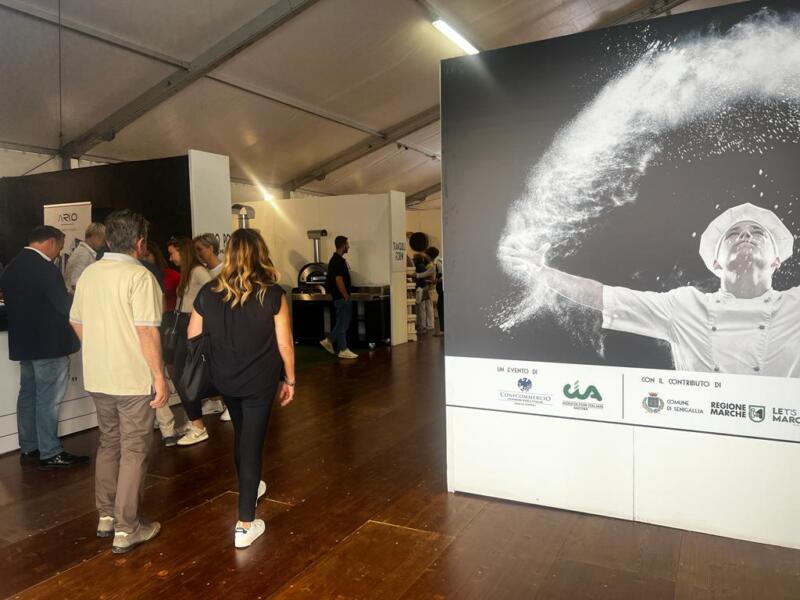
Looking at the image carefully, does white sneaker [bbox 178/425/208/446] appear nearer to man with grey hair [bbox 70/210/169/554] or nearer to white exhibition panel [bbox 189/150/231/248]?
man with grey hair [bbox 70/210/169/554]

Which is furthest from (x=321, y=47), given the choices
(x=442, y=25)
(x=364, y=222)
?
(x=364, y=222)

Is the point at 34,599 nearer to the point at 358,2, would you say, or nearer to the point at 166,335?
the point at 166,335

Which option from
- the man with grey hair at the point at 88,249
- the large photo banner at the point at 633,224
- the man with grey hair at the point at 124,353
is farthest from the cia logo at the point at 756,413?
the man with grey hair at the point at 88,249

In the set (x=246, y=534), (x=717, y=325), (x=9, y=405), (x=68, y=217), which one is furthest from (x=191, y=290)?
(x=717, y=325)

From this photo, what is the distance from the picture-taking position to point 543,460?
3039 millimetres

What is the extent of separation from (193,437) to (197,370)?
71.4 inches

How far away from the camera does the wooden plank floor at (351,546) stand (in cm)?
234

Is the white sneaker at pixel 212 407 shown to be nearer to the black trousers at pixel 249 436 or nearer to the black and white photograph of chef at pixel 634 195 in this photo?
the black trousers at pixel 249 436

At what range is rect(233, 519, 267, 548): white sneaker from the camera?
2.69 metres

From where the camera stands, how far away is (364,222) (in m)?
9.06

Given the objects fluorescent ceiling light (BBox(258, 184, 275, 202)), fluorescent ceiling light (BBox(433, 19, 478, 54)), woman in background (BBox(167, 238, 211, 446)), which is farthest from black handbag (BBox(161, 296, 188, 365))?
fluorescent ceiling light (BBox(258, 184, 275, 202))

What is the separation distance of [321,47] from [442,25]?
161cm

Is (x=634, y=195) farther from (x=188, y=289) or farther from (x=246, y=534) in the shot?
(x=188, y=289)

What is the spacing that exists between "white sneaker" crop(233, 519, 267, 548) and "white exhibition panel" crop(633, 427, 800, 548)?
5.88 feet
